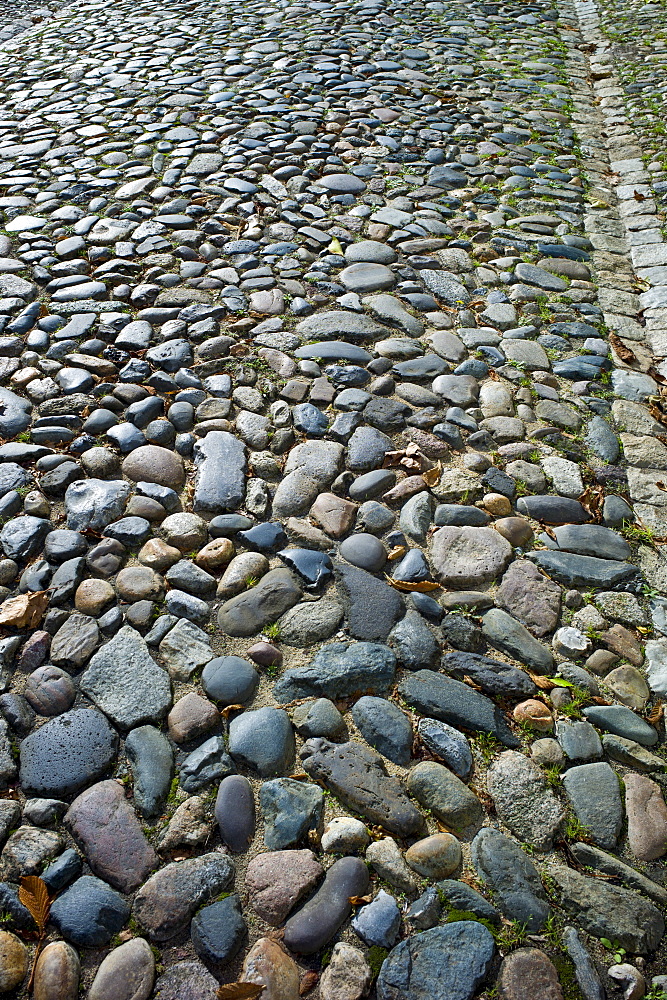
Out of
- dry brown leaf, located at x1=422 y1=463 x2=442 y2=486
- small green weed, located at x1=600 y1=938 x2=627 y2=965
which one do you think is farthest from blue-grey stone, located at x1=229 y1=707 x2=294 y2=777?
dry brown leaf, located at x1=422 y1=463 x2=442 y2=486

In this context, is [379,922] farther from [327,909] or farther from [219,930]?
[219,930]

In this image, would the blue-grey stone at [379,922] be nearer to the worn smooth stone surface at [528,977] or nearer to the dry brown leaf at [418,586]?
the worn smooth stone surface at [528,977]

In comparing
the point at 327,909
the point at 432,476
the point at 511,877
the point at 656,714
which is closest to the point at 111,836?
the point at 327,909

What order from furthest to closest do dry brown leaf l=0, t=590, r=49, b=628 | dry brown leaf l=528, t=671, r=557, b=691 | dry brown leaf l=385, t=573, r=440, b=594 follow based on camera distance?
dry brown leaf l=385, t=573, r=440, b=594
dry brown leaf l=0, t=590, r=49, b=628
dry brown leaf l=528, t=671, r=557, b=691

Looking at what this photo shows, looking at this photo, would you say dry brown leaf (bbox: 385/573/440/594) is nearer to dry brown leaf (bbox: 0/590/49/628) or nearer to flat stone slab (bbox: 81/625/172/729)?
flat stone slab (bbox: 81/625/172/729)

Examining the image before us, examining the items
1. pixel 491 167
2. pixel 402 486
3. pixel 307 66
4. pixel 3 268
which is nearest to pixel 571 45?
pixel 307 66

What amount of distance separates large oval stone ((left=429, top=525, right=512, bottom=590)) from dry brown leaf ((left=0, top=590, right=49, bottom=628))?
3.94 feet

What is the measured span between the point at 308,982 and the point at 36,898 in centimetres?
61

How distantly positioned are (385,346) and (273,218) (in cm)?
143

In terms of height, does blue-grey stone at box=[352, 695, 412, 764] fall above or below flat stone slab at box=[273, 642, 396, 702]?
below

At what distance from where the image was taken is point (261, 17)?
7.61 metres

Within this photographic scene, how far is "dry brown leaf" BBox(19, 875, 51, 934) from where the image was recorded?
161 cm

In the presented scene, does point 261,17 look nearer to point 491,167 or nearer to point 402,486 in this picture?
point 491,167

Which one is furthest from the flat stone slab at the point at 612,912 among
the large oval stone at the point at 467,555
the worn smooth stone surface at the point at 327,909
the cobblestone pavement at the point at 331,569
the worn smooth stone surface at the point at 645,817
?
the large oval stone at the point at 467,555
